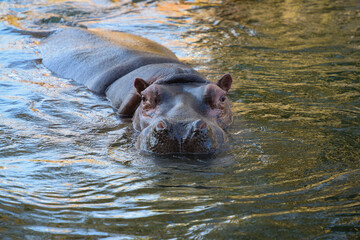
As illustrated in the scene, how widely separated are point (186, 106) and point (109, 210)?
1.64 m

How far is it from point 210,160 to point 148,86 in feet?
5.02

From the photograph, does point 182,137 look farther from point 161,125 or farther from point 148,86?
point 148,86

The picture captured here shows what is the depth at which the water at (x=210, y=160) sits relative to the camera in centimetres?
306

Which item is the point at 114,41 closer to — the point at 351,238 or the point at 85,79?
the point at 85,79

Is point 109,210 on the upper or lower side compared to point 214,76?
upper

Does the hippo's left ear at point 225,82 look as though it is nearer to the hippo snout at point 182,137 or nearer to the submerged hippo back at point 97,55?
the hippo snout at point 182,137

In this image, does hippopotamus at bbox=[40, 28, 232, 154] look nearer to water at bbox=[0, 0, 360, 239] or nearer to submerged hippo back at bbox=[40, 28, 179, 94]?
submerged hippo back at bbox=[40, 28, 179, 94]

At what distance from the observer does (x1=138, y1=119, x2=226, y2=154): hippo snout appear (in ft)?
14.1

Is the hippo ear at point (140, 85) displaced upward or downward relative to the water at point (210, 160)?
upward

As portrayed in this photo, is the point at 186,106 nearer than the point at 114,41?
Yes

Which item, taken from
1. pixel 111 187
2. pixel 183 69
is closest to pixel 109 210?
pixel 111 187

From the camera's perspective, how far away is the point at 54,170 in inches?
160

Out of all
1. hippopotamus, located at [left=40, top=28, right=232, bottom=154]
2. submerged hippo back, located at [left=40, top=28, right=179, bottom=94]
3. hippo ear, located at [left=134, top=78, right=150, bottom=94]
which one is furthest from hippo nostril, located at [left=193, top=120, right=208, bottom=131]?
submerged hippo back, located at [left=40, top=28, right=179, bottom=94]

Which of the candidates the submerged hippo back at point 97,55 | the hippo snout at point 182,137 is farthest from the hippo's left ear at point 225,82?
the submerged hippo back at point 97,55
